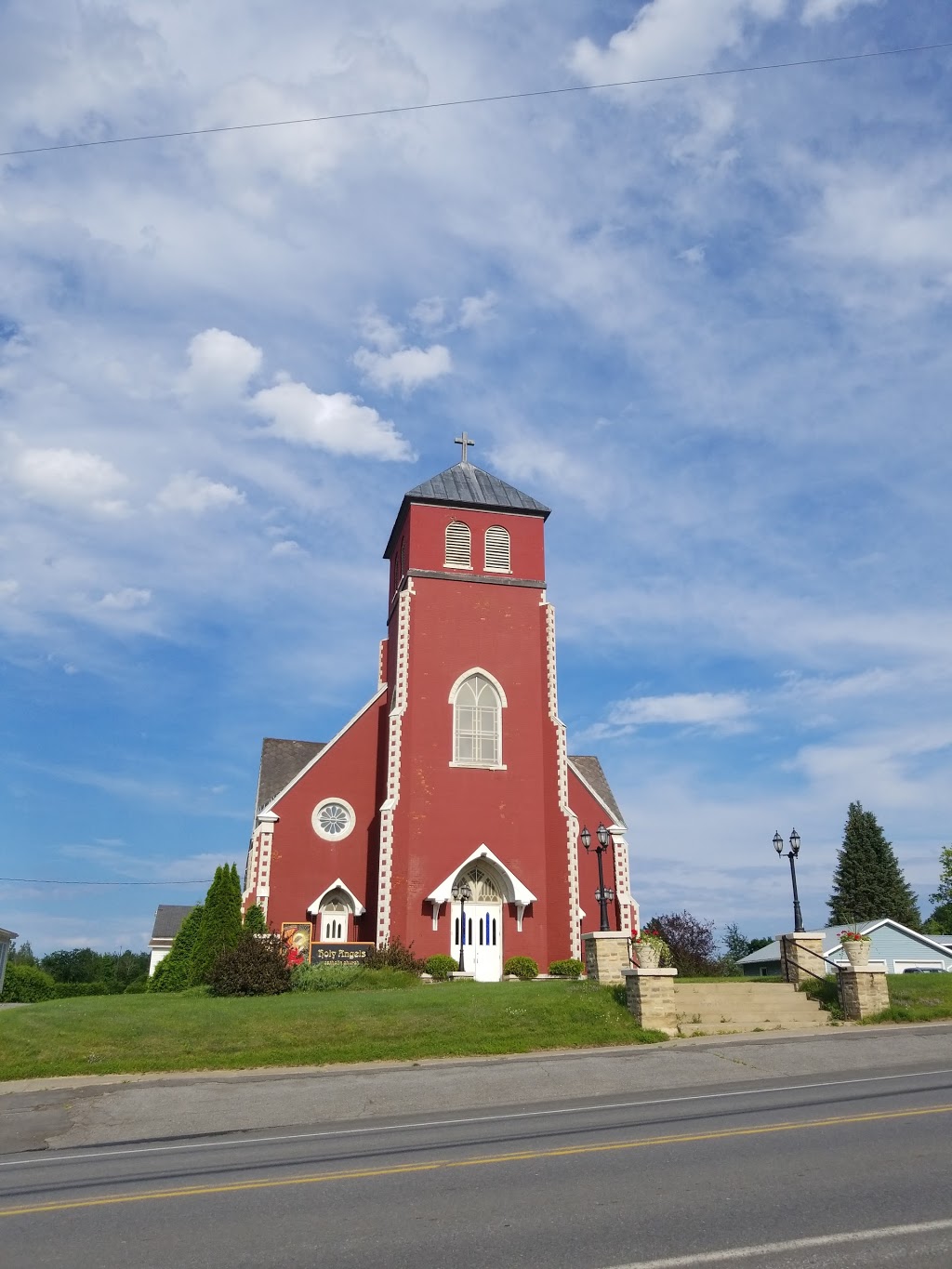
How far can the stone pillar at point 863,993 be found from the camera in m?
18.7

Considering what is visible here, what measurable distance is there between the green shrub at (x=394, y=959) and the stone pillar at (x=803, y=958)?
31.3 feet

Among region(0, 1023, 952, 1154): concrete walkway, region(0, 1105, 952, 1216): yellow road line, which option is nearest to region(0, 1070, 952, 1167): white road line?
region(0, 1023, 952, 1154): concrete walkway

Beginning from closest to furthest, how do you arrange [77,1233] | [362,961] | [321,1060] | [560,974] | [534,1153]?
→ [77,1233] → [534,1153] → [321,1060] → [362,961] → [560,974]

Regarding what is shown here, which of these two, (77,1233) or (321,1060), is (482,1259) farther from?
(321,1060)

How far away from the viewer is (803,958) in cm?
2128

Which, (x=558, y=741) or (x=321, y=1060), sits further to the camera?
(x=558, y=741)

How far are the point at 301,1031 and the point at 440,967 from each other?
992 centimetres

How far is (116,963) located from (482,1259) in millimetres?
88777

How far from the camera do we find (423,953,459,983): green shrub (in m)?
26.3

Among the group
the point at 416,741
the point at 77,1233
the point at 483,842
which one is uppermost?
the point at 416,741

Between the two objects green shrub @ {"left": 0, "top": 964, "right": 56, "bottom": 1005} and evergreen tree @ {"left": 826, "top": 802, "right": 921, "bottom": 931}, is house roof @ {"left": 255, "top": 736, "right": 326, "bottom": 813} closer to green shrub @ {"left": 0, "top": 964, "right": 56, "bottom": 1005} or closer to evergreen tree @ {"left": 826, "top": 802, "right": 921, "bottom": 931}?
green shrub @ {"left": 0, "top": 964, "right": 56, "bottom": 1005}

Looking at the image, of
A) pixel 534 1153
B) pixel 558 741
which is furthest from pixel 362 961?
pixel 534 1153

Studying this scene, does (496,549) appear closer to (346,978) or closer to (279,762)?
(279,762)

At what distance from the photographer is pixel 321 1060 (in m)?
15.6
